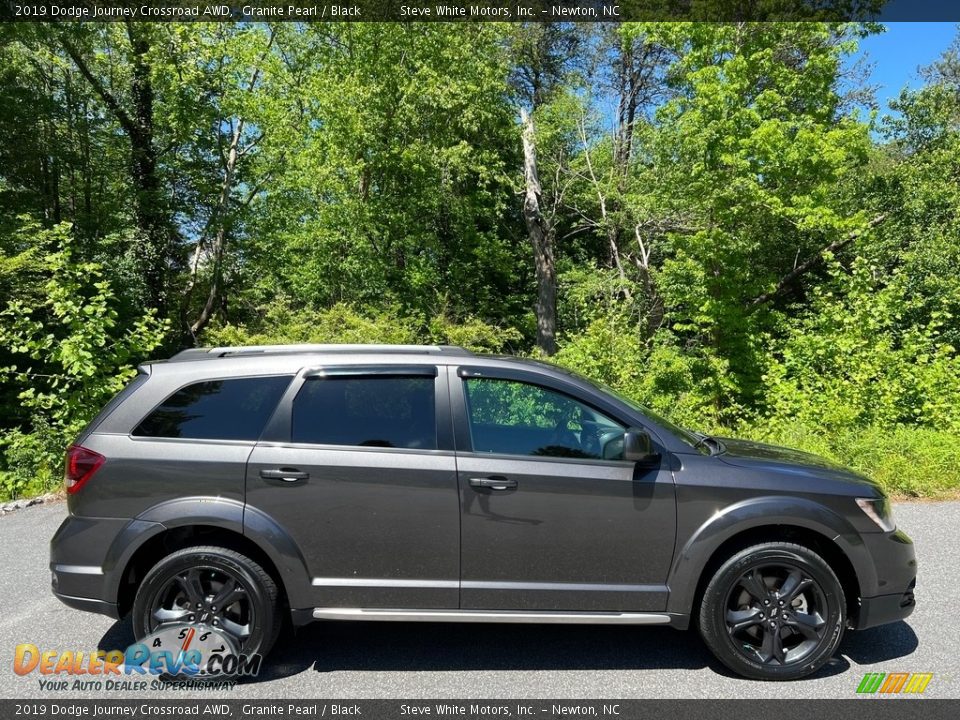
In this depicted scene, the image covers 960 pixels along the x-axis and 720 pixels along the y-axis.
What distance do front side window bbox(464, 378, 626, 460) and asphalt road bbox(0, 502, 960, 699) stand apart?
45.7 inches

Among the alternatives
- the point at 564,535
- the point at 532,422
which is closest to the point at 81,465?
the point at 532,422

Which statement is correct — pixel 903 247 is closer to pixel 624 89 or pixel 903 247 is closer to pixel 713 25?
pixel 713 25

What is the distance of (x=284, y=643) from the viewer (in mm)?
3994

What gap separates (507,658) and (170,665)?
1.78m

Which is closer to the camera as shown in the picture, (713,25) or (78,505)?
(78,505)

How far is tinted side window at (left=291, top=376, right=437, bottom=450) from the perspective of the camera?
12.2 feet

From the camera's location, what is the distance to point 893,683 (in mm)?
3514

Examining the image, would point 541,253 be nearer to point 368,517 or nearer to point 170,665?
point 368,517

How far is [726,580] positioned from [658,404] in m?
7.16

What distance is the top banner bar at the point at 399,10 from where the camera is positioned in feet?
48.5

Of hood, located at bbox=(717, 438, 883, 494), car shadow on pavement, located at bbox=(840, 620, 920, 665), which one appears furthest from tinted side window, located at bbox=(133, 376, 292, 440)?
car shadow on pavement, located at bbox=(840, 620, 920, 665)

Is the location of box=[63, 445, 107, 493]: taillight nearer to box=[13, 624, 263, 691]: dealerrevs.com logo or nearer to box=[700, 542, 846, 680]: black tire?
box=[13, 624, 263, 691]: dealerrevs.com logo

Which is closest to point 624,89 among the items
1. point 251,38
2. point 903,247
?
point 903,247

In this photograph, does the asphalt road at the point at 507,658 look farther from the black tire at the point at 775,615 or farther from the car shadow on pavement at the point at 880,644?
the black tire at the point at 775,615
